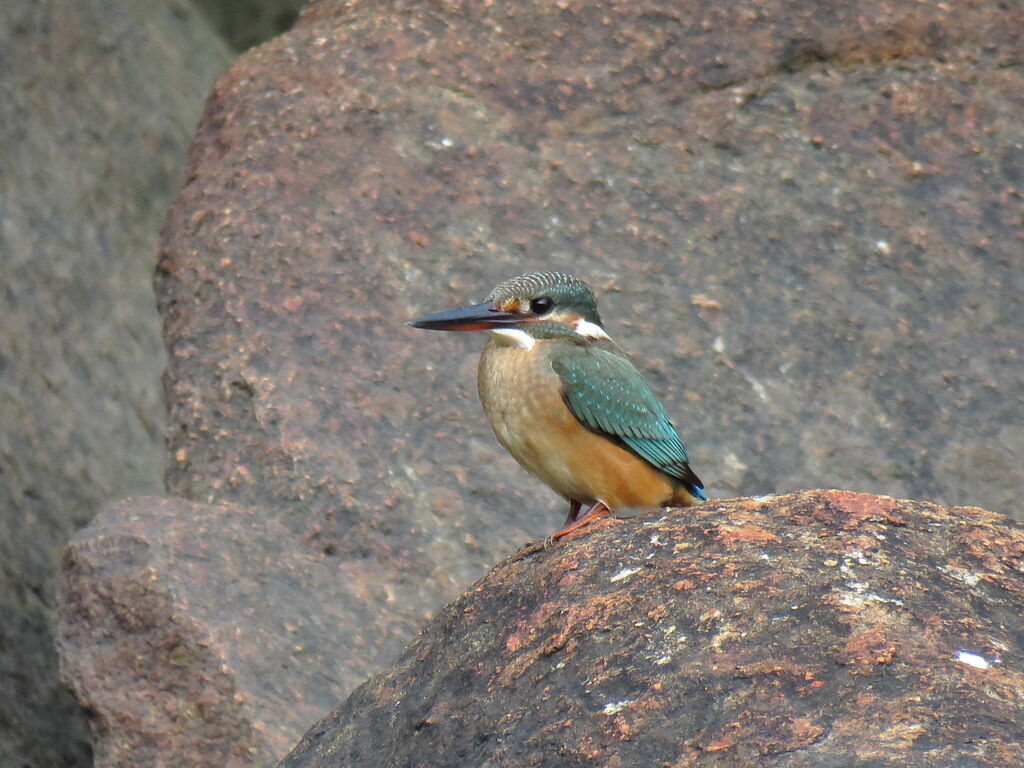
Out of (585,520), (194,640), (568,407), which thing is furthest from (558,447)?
(194,640)

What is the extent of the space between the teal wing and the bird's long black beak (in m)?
0.23

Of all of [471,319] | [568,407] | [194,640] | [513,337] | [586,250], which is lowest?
[586,250]

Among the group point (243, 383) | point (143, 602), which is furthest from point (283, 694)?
point (243, 383)

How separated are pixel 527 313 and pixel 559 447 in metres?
0.52

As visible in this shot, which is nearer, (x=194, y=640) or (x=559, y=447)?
(x=559, y=447)

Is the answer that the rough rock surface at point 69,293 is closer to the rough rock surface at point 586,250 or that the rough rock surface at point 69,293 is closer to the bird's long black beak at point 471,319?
the rough rock surface at point 586,250

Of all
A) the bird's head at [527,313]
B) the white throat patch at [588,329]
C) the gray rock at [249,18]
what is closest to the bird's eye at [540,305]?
the bird's head at [527,313]

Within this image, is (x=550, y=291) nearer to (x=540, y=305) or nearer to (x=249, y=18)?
(x=540, y=305)

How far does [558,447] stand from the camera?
444 centimetres

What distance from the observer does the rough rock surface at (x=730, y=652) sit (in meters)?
2.79

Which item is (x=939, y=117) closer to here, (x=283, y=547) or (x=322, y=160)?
(x=322, y=160)

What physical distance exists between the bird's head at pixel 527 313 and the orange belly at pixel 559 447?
17 cm

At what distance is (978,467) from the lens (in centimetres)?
541

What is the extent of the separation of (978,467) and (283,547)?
2.47 m
